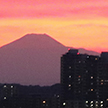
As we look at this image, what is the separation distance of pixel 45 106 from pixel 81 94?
16.9 m

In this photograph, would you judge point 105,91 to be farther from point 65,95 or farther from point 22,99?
point 22,99

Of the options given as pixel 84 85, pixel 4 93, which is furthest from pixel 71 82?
pixel 4 93

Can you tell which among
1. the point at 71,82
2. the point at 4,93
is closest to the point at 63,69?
the point at 71,82

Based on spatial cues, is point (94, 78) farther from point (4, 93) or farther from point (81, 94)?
point (4, 93)

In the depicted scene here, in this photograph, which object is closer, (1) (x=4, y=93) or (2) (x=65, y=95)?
(2) (x=65, y=95)

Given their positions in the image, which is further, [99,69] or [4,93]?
[4,93]

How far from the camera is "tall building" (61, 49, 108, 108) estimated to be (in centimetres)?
14425

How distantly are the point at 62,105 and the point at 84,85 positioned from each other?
7944 mm

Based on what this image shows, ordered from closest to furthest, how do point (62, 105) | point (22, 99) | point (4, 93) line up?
point (62, 105) < point (22, 99) < point (4, 93)

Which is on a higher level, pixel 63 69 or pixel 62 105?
pixel 63 69

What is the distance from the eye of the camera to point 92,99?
145250 millimetres

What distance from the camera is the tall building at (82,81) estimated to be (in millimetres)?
144250

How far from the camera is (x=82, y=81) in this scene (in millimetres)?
145875

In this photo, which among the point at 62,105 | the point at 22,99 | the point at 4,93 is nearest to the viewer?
the point at 62,105
